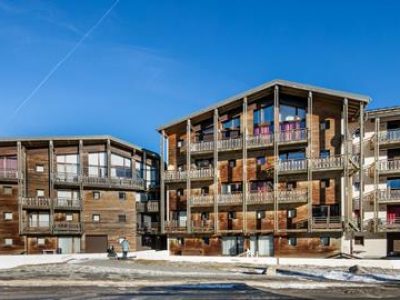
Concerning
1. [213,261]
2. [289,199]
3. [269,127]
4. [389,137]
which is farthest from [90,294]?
[389,137]

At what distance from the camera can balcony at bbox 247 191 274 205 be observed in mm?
41062

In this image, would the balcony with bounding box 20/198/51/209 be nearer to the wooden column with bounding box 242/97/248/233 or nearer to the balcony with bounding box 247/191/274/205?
the wooden column with bounding box 242/97/248/233

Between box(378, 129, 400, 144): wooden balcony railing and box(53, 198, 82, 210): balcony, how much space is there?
2879 centimetres

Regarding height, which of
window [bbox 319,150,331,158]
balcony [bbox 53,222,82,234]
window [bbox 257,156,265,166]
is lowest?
balcony [bbox 53,222,82,234]

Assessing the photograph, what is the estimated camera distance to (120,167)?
165 ft

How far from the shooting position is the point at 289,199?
40094mm

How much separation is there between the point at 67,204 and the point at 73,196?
3.93 ft

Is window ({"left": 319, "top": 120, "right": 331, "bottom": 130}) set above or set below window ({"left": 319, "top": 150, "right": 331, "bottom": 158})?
above

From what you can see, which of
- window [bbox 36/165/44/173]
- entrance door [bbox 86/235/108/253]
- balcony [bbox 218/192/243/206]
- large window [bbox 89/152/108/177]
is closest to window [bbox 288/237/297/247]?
balcony [bbox 218/192/243/206]

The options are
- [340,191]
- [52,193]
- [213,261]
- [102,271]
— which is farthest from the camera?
[52,193]

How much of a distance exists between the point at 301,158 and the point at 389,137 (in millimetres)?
7350

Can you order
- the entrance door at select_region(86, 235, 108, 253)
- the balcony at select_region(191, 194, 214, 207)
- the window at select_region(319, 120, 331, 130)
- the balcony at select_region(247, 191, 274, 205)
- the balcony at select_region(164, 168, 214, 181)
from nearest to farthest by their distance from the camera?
the window at select_region(319, 120, 331, 130), the balcony at select_region(247, 191, 274, 205), the balcony at select_region(191, 194, 214, 207), the balcony at select_region(164, 168, 214, 181), the entrance door at select_region(86, 235, 108, 253)

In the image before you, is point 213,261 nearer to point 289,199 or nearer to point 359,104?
point 289,199

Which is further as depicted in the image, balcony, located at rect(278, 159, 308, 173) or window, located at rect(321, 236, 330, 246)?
balcony, located at rect(278, 159, 308, 173)
